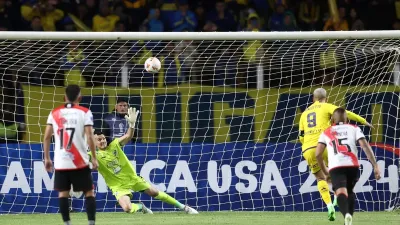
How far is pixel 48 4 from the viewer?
1961 cm

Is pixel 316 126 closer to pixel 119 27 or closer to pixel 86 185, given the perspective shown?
pixel 119 27

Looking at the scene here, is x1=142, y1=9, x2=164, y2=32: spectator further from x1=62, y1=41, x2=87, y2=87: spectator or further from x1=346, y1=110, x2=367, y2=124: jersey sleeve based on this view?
x1=346, y1=110, x2=367, y2=124: jersey sleeve

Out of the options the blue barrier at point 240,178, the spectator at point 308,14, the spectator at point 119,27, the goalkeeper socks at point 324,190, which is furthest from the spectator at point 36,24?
the goalkeeper socks at point 324,190

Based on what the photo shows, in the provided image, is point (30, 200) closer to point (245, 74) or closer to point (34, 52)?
point (34, 52)

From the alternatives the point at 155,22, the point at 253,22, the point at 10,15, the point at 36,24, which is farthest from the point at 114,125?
the point at 253,22

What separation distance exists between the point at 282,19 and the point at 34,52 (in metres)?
5.05

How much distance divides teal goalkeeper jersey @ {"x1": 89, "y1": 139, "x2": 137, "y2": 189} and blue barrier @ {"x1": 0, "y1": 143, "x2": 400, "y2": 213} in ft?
5.46

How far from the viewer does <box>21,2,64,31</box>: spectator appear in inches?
768

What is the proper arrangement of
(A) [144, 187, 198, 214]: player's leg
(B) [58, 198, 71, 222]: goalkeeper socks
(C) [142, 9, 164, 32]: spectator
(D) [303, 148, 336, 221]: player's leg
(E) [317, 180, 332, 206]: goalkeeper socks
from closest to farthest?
(B) [58, 198, 71, 222]: goalkeeper socks
(E) [317, 180, 332, 206]: goalkeeper socks
(D) [303, 148, 336, 221]: player's leg
(A) [144, 187, 198, 214]: player's leg
(C) [142, 9, 164, 32]: spectator

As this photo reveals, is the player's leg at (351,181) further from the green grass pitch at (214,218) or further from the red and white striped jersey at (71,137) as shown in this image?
the red and white striped jersey at (71,137)

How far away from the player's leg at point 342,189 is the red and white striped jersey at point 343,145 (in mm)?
91

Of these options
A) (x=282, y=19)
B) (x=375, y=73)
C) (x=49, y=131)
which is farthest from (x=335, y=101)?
(x=49, y=131)

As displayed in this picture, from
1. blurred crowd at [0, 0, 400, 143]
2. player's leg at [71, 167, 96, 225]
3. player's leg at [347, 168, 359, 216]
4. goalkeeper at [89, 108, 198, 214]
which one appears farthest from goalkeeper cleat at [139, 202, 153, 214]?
player's leg at [71, 167, 96, 225]

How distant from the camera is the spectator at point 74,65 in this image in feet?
58.5
